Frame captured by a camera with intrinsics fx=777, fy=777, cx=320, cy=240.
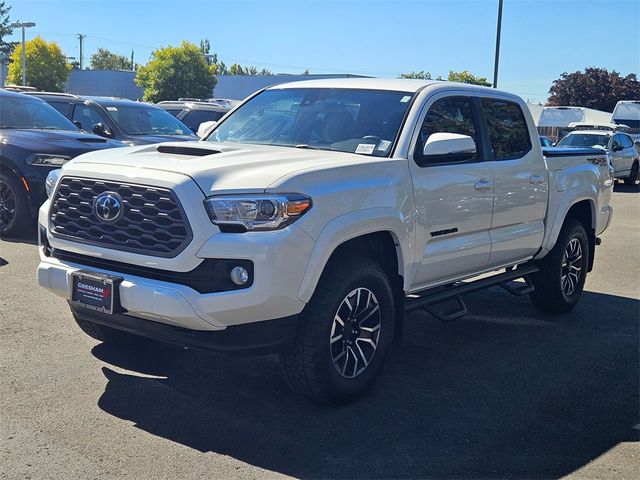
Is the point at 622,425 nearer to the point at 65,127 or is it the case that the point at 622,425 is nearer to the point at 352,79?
the point at 352,79

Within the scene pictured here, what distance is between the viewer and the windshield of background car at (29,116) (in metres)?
10.1

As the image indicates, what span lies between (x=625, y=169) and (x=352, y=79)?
66.7 feet

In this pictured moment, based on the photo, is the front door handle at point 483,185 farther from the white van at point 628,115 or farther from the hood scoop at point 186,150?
the white van at point 628,115

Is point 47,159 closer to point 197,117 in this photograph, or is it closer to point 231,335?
point 231,335

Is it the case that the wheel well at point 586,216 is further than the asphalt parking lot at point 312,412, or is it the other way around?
the wheel well at point 586,216

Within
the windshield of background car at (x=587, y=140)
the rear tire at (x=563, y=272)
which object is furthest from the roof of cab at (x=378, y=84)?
the windshield of background car at (x=587, y=140)

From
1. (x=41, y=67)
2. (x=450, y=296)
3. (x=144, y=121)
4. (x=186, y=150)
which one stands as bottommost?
(x=450, y=296)

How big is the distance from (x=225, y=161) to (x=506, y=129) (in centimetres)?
291

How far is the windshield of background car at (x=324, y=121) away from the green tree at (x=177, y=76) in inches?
1590

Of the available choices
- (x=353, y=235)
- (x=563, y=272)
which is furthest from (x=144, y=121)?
(x=353, y=235)

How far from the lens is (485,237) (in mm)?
5949

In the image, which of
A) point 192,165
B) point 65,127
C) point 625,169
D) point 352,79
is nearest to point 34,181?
point 65,127

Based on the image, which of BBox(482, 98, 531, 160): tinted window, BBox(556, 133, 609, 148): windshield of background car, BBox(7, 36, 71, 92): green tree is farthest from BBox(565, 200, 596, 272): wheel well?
BBox(7, 36, 71, 92): green tree

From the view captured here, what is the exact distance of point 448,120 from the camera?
577 cm
